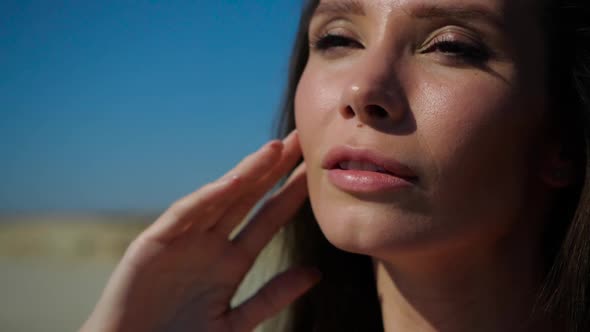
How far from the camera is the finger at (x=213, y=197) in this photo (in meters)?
2.76

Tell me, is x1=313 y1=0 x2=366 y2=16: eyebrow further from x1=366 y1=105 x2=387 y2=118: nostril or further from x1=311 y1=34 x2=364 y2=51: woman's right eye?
x1=366 y1=105 x2=387 y2=118: nostril

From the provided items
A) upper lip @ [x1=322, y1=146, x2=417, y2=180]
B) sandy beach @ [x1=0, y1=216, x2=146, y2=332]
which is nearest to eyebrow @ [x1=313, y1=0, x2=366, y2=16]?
upper lip @ [x1=322, y1=146, x2=417, y2=180]

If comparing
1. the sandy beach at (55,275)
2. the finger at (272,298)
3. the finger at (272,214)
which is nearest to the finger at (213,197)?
the finger at (272,214)

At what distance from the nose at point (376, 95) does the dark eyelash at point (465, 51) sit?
0.20 m

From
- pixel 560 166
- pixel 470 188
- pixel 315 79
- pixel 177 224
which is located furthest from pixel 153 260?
pixel 560 166

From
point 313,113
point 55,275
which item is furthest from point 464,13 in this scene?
point 55,275

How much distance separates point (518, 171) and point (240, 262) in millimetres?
1379

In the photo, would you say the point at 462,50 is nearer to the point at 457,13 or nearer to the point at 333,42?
the point at 457,13

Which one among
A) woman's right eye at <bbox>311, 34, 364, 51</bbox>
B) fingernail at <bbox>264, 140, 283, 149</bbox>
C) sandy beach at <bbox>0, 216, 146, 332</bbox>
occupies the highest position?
sandy beach at <bbox>0, 216, 146, 332</bbox>

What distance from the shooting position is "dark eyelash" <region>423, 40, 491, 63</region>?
2236mm

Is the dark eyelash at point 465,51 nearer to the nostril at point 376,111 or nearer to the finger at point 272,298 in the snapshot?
the nostril at point 376,111

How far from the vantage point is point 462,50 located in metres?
2.25

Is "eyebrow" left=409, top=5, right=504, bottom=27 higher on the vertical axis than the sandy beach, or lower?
lower

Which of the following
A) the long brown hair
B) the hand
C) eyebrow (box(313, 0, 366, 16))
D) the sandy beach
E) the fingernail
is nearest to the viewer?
the long brown hair
